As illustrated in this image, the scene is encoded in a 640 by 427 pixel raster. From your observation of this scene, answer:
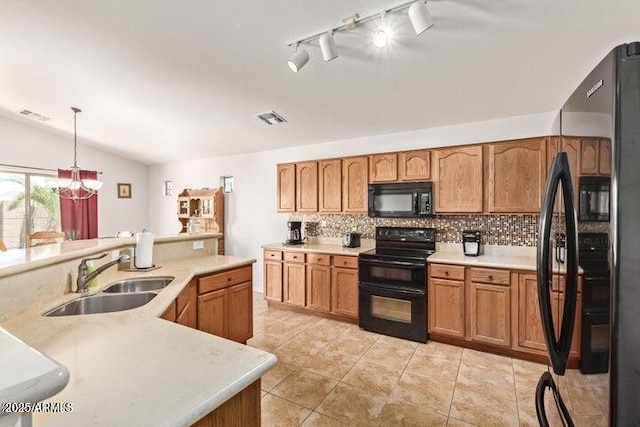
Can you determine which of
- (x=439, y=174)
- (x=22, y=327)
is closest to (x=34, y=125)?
(x=22, y=327)

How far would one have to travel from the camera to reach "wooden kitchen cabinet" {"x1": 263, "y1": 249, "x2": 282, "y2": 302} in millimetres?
4043

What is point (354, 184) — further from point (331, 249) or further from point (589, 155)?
point (589, 155)

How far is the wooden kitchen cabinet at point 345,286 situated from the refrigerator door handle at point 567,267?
2.46 meters

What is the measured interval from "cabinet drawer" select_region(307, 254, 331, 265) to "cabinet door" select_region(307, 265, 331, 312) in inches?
2.0

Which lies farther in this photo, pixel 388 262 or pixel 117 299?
pixel 388 262

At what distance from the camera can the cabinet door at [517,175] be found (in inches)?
109

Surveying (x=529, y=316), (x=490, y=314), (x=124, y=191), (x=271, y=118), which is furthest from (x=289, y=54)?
(x=124, y=191)

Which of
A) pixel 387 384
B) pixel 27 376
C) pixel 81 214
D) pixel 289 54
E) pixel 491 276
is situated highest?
pixel 289 54

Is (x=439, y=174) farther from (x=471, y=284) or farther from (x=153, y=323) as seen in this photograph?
(x=153, y=323)

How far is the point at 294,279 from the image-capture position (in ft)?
12.8

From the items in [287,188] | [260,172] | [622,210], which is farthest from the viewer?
[260,172]

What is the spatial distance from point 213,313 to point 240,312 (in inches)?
13.5

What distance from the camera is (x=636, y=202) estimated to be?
0.66 m

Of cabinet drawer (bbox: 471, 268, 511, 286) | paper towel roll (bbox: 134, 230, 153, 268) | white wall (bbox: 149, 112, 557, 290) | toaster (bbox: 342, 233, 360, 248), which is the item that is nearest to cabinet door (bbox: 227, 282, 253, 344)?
paper towel roll (bbox: 134, 230, 153, 268)
